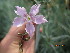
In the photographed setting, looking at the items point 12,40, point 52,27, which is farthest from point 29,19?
point 52,27

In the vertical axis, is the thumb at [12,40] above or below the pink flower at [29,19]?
below

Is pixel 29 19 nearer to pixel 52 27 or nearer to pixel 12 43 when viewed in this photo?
pixel 12 43

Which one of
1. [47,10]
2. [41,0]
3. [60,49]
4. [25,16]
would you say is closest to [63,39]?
[60,49]

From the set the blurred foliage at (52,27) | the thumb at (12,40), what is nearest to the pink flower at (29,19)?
the thumb at (12,40)

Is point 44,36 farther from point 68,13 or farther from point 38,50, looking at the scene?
point 68,13

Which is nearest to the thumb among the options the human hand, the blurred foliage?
the human hand

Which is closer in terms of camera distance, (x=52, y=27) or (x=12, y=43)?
(x=12, y=43)

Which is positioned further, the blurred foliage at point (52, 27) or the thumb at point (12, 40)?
the blurred foliage at point (52, 27)

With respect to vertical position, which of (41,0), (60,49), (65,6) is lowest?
(60,49)

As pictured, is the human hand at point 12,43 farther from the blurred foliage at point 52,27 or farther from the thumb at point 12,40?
the blurred foliage at point 52,27

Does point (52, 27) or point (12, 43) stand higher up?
point (52, 27)

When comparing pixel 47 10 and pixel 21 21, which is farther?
pixel 47 10
